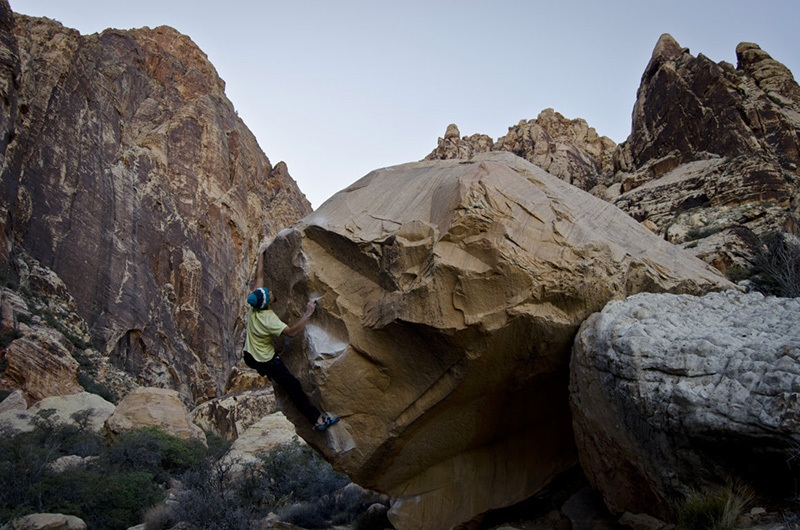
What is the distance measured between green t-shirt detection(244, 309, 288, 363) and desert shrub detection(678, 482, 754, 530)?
13.5 ft

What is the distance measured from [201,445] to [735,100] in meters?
26.7

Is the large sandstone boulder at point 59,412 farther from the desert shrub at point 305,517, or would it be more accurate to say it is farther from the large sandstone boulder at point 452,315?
the large sandstone boulder at point 452,315

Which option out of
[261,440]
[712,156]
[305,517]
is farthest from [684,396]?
[712,156]

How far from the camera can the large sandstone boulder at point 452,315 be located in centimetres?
557

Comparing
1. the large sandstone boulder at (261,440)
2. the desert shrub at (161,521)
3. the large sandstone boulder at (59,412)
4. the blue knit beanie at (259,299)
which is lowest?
the desert shrub at (161,521)

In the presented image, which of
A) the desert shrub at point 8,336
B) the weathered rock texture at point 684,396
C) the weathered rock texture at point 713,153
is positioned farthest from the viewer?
the desert shrub at point 8,336

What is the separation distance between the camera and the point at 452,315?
5.52m

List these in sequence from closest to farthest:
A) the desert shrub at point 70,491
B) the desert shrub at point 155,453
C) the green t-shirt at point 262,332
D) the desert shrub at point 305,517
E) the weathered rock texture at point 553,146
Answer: the green t-shirt at point 262,332
the desert shrub at point 305,517
the desert shrub at point 70,491
the desert shrub at point 155,453
the weathered rock texture at point 553,146

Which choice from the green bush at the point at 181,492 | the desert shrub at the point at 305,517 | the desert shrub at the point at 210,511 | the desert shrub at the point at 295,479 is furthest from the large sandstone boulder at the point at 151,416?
the desert shrub at the point at 210,511

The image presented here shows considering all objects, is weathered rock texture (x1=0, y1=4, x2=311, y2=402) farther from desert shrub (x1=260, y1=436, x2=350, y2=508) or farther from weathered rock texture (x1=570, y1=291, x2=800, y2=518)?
weathered rock texture (x1=570, y1=291, x2=800, y2=518)

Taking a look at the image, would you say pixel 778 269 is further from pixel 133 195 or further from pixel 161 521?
pixel 133 195

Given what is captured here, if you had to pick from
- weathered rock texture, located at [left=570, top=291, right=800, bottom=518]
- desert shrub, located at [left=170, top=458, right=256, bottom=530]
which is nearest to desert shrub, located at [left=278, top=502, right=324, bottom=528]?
desert shrub, located at [left=170, top=458, right=256, bottom=530]

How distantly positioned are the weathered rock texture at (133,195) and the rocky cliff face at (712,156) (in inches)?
1248

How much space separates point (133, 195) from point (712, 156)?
41.4 m
